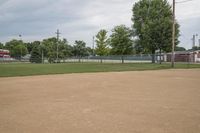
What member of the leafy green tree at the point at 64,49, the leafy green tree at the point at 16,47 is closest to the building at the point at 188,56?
the leafy green tree at the point at 64,49

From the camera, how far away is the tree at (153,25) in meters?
50.1

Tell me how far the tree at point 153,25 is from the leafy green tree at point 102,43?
15.7m

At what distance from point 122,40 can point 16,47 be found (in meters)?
63.7

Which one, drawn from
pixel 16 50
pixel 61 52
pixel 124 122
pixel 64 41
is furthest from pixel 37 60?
pixel 124 122

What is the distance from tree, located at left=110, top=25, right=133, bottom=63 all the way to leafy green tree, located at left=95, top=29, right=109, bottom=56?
1007 cm

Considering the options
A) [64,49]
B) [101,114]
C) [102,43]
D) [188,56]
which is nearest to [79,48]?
[64,49]

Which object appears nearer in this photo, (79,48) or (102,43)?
(102,43)

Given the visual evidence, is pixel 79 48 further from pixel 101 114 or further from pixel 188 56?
pixel 101 114

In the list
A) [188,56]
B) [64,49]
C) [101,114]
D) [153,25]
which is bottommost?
[101,114]

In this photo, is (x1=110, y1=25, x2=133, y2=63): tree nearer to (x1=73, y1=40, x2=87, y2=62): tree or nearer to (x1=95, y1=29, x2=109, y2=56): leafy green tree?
(x1=95, y1=29, x2=109, y2=56): leafy green tree

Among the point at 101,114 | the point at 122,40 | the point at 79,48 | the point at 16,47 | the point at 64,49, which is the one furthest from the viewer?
the point at 16,47

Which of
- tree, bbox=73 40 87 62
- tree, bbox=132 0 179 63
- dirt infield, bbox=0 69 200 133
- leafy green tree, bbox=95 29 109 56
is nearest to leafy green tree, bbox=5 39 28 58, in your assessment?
tree, bbox=73 40 87 62

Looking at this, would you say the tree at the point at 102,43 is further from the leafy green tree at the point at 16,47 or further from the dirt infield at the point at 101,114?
the dirt infield at the point at 101,114

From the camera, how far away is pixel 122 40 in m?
62.6
